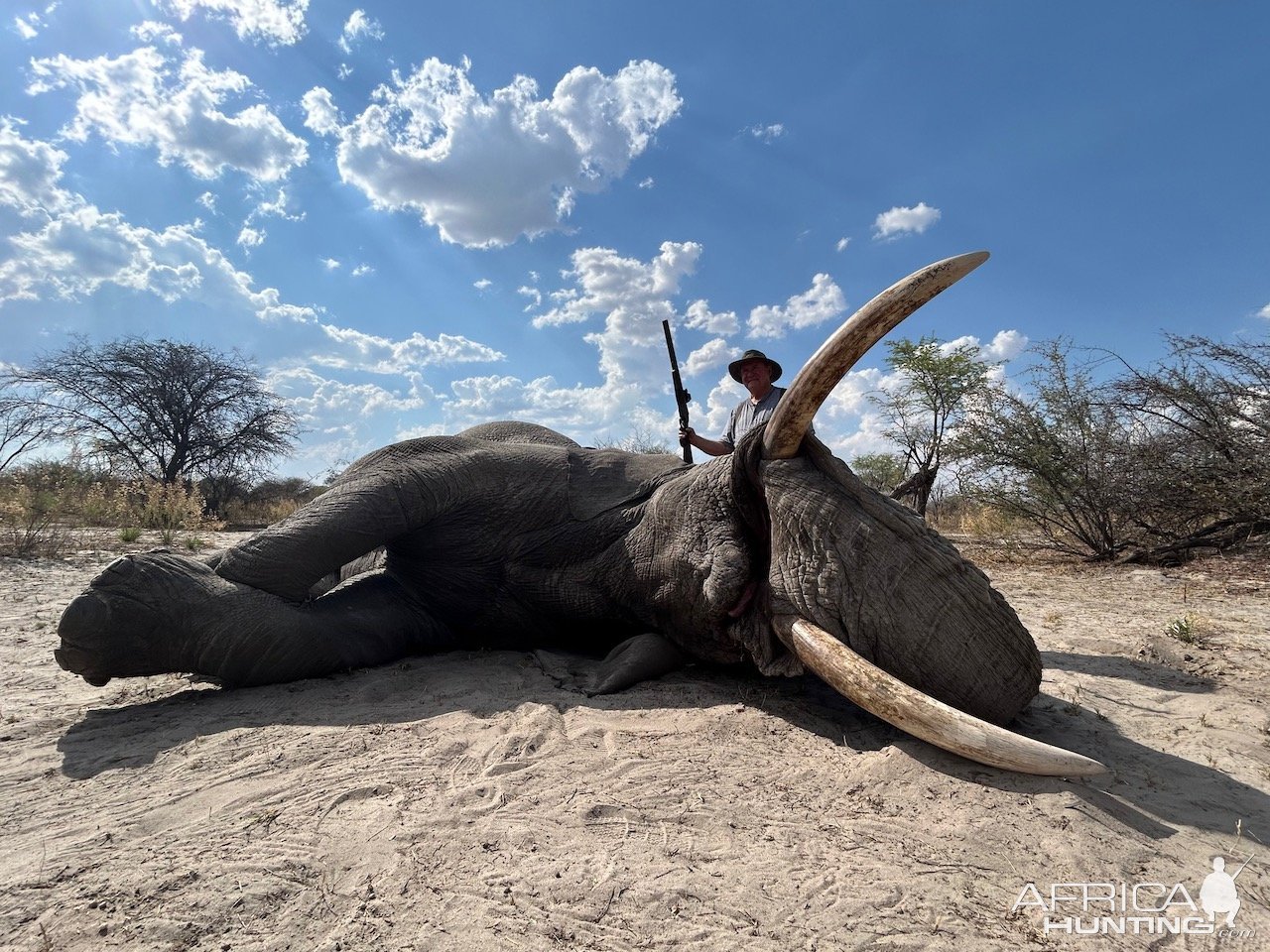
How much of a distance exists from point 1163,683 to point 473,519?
12.3 feet

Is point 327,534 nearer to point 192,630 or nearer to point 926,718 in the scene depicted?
point 192,630

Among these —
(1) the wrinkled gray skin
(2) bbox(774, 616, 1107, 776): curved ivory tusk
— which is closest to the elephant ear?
(1) the wrinkled gray skin

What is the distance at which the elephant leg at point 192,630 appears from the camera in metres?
2.82

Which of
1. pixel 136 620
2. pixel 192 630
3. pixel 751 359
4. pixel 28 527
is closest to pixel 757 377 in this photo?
pixel 751 359

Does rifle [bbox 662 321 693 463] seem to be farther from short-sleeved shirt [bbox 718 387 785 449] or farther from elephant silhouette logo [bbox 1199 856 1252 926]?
elephant silhouette logo [bbox 1199 856 1252 926]

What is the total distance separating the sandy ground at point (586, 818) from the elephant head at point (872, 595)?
23 cm

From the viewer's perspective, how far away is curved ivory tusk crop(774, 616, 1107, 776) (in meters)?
1.90

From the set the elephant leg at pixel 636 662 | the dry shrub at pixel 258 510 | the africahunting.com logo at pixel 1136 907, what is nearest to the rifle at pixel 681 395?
the elephant leg at pixel 636 662

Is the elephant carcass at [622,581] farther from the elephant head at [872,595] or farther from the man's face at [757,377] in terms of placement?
the man's face at [757,377]

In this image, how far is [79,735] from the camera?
2.60m

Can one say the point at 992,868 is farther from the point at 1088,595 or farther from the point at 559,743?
the point at 1088,595

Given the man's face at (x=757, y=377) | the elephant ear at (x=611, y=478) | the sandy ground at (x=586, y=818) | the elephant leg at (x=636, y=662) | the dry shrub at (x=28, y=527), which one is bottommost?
the sandy ground at (x=586, y=818)

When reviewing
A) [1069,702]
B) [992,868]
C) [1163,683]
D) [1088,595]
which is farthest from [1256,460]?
[992,868]

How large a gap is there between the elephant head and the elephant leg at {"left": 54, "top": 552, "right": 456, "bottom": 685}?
205 cm
